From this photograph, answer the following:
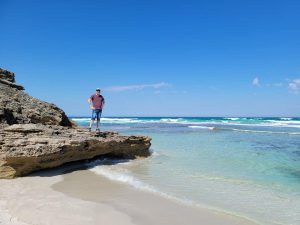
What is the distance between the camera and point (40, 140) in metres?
7.77

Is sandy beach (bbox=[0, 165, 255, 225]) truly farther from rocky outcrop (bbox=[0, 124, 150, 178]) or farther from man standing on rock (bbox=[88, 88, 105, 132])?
man standing on rock (bbox=[88, 88, 105, 132])

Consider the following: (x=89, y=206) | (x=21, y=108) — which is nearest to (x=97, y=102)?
(x=21, y=108)

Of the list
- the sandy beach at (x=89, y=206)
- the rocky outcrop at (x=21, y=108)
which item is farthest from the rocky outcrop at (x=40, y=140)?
the sandy beach at (x=89, y=206)

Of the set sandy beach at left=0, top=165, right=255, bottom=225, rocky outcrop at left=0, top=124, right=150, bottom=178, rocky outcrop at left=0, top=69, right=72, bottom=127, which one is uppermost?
rocky outcrop at left=0, top=69, right=72, bottom=127

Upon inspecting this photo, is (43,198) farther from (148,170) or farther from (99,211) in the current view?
(148,170)

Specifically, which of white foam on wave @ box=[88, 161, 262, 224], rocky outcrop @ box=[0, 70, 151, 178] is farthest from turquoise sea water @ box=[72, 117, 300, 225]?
rocky outcrop @ box=[0, 70, 151, 178]

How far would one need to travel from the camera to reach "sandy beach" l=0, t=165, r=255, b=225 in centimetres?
470

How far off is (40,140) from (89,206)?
123 inches

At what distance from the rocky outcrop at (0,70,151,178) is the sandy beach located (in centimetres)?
54

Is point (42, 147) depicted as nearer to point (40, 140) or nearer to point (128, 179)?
point (40, 140)

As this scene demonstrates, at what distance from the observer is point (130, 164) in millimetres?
9898

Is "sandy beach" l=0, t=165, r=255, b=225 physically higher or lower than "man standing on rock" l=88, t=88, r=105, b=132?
lower

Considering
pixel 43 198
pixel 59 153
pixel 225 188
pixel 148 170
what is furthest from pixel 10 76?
pixel 225 188

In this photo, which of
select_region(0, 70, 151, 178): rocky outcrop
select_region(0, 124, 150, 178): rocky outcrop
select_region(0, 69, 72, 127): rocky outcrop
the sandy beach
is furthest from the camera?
select_region(0, 69, 72, 127): rocky outcrop
